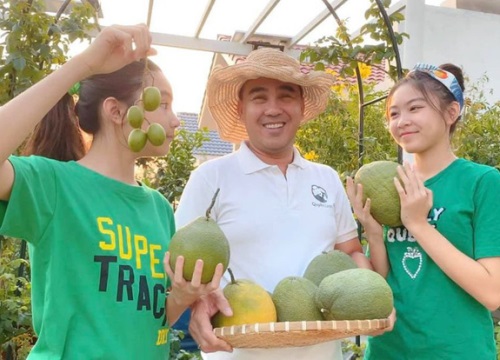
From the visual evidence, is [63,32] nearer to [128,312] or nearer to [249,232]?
[249,232]

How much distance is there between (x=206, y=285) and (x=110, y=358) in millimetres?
350

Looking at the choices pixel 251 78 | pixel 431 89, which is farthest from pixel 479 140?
pixel 251 78

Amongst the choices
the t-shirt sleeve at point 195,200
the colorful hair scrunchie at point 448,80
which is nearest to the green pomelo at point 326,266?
the t-shirt sleeve at point 195,200

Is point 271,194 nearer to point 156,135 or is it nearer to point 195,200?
point 195,200

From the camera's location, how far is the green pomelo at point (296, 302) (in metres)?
1.85

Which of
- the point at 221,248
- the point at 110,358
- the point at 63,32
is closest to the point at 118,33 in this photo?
the point at 221,248

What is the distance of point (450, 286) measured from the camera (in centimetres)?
208

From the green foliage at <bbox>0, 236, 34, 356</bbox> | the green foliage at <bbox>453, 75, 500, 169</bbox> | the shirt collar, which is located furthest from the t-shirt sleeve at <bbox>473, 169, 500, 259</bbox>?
the green foliage at <bbox>453, 75, 500, 169</bbox>

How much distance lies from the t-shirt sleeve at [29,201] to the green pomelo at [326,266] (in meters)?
0.93

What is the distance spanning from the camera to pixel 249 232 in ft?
7.51

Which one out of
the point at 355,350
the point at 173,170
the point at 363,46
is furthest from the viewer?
the point at 173,170

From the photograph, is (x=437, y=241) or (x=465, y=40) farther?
(x=465, y=40)

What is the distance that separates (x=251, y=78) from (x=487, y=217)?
1.12 meters

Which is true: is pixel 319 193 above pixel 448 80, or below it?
below
